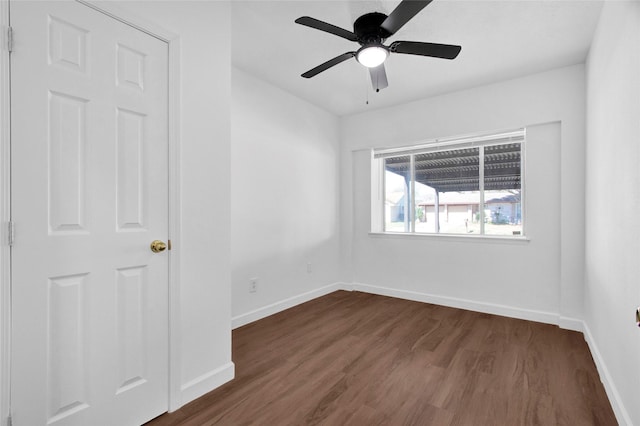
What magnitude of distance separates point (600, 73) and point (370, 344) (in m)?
2.68

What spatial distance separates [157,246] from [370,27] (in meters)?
1.89

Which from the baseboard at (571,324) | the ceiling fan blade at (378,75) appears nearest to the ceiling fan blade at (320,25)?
the ceiling fan blade at (378,75)

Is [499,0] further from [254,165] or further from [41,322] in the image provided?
[41,322]

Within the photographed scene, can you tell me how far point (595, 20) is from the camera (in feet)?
7.45

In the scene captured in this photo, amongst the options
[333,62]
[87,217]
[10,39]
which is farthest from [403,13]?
[87,217]

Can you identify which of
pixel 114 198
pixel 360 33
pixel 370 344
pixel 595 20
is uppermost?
pixel 595 20

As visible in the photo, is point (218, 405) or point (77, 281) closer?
point (77, 281)

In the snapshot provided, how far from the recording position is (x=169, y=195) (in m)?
1.76

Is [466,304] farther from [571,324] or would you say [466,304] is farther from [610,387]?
[610,387]

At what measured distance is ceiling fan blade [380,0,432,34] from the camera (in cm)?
153

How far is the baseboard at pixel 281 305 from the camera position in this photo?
3.09 m

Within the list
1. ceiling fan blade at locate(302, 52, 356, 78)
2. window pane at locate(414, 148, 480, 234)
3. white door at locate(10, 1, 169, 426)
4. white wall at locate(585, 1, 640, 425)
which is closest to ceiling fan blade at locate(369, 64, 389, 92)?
ceiling fan blade at locate(302, 52, 356, 78)

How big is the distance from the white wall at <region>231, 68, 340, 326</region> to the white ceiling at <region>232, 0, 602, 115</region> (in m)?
0.36

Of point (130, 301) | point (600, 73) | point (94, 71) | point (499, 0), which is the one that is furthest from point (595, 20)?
point (130, 301)
